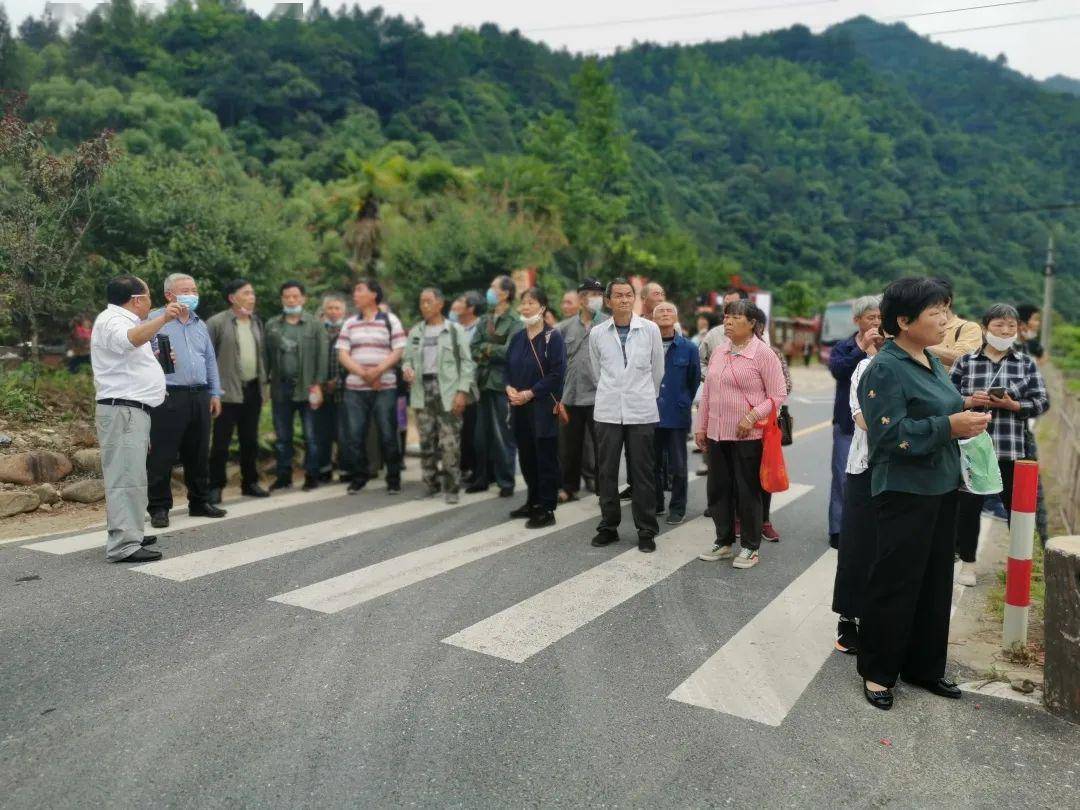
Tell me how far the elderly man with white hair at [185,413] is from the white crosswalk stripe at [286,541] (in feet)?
3.19

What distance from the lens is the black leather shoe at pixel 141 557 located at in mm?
5420

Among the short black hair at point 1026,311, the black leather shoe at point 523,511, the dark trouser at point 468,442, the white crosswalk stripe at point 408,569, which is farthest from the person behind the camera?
the dark trouser at point 468,442

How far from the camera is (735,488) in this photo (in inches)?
237

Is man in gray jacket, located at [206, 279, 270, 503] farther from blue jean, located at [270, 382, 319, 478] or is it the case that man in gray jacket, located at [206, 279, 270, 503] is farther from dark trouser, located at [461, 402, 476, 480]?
dark trouser, located at [461, 402, 476, 480]

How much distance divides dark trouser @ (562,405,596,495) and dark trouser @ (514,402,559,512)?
2.06 feet

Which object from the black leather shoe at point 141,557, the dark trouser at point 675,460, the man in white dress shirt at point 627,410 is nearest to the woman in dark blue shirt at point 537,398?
the man in white dress shirt at point 627,410

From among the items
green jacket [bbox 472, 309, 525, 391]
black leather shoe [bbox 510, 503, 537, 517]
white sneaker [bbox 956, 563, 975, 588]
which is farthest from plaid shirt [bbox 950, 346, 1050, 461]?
green jacket [bbox 472, 309, 525, 391]

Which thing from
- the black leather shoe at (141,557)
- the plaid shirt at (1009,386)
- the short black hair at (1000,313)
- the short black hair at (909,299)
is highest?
the short black hair at (909,299)

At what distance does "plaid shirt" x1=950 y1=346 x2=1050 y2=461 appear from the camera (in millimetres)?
5621

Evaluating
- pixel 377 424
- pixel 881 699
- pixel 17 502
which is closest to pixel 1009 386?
pixel 881 699

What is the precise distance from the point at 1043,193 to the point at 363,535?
2779 inches

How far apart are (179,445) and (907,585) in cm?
551

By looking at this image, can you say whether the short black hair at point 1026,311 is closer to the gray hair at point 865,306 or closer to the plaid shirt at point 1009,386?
the plaid shirt at point 1009,386

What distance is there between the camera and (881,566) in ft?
12.0
